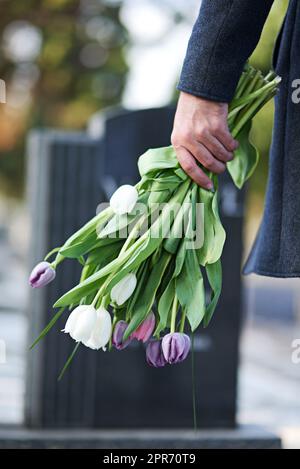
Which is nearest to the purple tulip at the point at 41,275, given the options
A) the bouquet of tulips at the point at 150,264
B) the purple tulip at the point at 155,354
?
the bouquet of tulips at the point at 150,264

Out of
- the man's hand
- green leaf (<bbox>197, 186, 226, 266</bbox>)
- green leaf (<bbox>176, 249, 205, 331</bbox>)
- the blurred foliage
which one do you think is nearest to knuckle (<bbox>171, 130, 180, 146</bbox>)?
the man's hand

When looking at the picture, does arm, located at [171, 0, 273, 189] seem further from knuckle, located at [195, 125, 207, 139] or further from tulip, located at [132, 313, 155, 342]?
tulip, located at [132, 313, 155, 342]

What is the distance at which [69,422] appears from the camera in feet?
14.8

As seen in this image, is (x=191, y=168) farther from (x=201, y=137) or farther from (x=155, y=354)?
(x=155, y=354)

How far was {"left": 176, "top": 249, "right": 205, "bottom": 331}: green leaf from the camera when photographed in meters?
1.79

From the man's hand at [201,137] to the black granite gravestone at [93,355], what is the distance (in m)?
2.63

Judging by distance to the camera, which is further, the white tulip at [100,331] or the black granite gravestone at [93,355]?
the black granite gravestone at [93,355]

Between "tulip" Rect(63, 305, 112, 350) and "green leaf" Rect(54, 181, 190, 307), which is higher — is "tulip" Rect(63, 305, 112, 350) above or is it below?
below

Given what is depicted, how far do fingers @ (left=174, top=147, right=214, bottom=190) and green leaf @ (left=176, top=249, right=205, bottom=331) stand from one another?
0.14 m

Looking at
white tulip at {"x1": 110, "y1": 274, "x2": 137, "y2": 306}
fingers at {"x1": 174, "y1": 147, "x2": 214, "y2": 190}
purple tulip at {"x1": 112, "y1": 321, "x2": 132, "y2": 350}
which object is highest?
fingers at {"x1": 174, "y1": 147, "x2": 214, "y2": 190}

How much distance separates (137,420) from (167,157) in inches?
109

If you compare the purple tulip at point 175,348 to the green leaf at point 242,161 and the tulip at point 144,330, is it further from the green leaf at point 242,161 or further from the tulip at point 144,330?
the green leaf at point 242,161

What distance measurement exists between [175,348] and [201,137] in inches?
15.7

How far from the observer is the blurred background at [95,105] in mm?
7207
